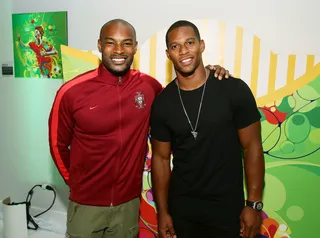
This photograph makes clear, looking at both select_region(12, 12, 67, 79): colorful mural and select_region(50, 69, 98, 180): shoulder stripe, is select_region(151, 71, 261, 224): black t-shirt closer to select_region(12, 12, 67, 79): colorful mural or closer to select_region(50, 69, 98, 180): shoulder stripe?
select_region(50, 69, 98, 180): shoulder stripe

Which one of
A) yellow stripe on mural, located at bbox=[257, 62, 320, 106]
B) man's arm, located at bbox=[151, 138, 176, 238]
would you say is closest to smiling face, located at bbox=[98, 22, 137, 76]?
man's arm, located at bbox=[151, 138, 176, 238]

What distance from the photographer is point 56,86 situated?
7.66ft

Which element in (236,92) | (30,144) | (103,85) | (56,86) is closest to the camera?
(236,92)

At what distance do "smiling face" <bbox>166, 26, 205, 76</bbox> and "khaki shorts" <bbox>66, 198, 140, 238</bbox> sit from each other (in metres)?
0.81

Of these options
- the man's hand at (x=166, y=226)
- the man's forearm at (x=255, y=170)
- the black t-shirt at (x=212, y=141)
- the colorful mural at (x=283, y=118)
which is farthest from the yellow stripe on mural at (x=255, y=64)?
the man's hand at (x=166, y=226)

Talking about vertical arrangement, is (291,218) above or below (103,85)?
below

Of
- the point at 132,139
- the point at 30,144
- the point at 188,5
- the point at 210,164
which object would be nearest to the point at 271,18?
the point at 188,5

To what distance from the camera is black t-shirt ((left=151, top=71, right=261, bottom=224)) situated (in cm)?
147

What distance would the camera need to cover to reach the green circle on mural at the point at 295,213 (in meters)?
1.77

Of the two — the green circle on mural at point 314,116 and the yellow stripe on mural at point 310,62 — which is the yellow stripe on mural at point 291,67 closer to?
the yellow stripe on mural at point 310,62

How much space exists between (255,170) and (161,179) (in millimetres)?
486

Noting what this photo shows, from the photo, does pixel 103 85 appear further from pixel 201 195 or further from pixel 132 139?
pixel 201 195

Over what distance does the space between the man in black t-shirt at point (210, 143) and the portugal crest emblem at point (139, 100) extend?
0.13m

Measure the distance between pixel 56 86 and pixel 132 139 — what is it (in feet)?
3.19
